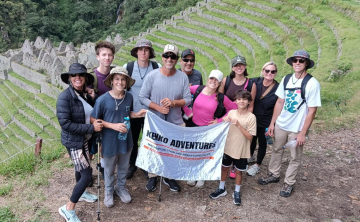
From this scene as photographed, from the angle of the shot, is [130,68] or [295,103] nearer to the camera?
[295,103]

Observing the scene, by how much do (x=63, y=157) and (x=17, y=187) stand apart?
1043 mm

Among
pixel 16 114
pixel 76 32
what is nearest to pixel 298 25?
pixel 16 114

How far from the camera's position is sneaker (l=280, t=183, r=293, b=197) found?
4.23m

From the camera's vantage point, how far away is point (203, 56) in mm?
20734

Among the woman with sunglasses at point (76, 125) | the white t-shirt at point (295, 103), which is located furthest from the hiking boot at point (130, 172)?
the white t-shirt at point (295, 103)

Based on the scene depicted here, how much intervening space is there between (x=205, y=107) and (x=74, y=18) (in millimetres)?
49978

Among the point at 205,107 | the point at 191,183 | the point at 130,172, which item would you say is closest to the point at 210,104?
the point at 205,107

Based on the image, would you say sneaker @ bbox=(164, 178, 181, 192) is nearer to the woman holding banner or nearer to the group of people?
the group of people

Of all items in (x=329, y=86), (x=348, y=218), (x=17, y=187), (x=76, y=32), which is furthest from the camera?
(x=76, y=32)

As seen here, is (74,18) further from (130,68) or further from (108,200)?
(108,200)

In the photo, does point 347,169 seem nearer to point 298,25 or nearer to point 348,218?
point 348,218

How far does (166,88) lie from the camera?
3.94 meters

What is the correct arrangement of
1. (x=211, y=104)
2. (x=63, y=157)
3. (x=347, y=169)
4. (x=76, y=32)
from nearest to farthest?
(x=211, y=104)
(x=347, y=169)
(x=63, y=157)
(x=76, y=32)

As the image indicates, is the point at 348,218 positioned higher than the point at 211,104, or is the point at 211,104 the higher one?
the point at 211,104
